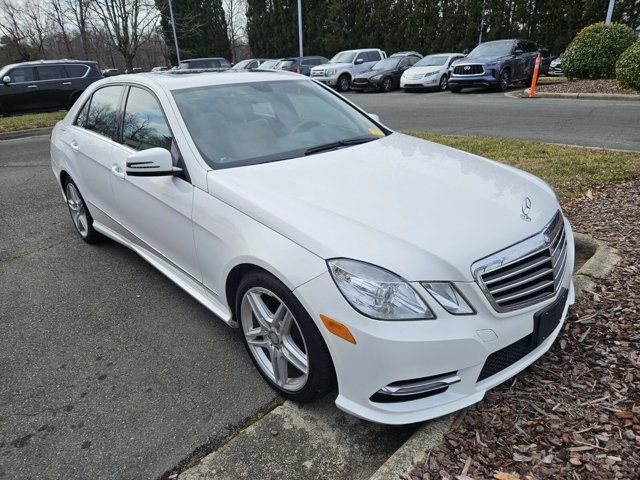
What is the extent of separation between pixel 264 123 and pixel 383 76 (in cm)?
1870

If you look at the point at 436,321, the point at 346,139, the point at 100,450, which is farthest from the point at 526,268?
the point at 100,450

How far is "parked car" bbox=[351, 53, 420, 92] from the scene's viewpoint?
20.8 m

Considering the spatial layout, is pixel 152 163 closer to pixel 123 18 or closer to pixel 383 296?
pixel 383 296

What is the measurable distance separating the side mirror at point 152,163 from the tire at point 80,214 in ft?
6.68

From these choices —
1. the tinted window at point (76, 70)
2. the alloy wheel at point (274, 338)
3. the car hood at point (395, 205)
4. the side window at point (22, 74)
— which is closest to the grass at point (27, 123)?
the side window at point (22, 74)

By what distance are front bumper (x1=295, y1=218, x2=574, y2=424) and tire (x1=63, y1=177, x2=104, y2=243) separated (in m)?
3.32

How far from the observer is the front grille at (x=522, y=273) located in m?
2.14

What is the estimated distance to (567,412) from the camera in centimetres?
228

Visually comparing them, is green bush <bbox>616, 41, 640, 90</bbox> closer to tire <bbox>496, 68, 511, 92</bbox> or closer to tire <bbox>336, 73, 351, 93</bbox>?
tire <bbox>496, 68, 511, 92</bbox>

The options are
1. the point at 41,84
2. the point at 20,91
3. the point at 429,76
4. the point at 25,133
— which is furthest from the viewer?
the point at 429,76

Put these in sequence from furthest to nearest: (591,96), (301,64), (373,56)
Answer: (301,64) < (373,56) < (591,96)

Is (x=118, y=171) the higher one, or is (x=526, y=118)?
(x=118, y=171)

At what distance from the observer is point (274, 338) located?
254 cm

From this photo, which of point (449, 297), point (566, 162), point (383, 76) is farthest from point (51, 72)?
point (449, 297)
